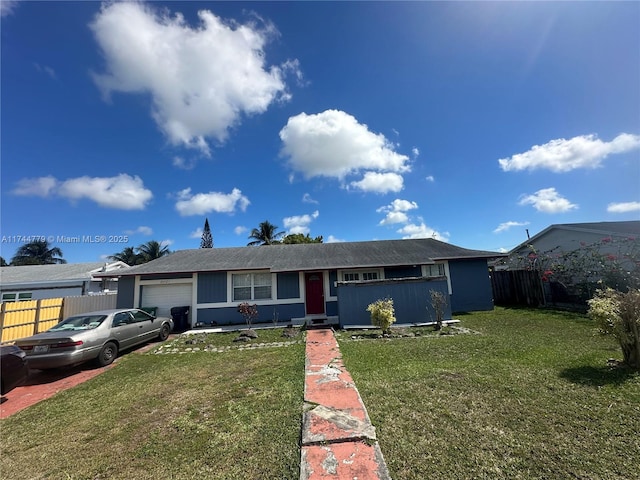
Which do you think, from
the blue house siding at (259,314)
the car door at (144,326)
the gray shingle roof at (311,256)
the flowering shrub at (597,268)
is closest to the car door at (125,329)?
the car door at (144,326)

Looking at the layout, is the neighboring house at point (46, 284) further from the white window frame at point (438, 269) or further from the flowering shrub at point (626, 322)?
the flowering shrub at point (626, 322)

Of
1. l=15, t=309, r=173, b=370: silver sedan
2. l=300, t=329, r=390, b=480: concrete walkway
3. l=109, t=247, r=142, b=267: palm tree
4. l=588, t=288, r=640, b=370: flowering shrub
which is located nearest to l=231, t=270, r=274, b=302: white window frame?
l=15, t=309, r=173, b=370: silver sedan

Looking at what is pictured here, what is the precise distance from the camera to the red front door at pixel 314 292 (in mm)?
13336

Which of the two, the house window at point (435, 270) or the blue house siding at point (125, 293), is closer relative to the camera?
the blue house siding at point (125, 293)

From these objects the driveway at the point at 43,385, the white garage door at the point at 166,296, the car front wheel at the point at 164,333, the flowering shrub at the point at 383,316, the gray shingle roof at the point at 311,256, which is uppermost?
the gray shingle roof at the point at 311,256

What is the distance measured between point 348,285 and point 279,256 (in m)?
5.64

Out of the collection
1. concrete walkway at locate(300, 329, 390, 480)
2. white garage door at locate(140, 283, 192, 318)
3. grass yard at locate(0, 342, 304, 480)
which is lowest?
grass yard at locate(0, 342, 304, 480)

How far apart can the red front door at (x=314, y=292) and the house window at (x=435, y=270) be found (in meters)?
5.31

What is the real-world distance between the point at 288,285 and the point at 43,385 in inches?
335

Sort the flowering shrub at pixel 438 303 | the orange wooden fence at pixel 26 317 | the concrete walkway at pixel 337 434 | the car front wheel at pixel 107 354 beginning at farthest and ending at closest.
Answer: the orange wooden fence at pixel 26 317
the flowering shrub at pixel 438 303
the car front wheel at pixel 107 354
the concrete walkway at pixel 337 434

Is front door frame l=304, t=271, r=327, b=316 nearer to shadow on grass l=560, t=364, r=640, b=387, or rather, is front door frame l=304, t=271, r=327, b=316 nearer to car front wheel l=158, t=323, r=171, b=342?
car front wheel l=158, t=323, r=171, b=342

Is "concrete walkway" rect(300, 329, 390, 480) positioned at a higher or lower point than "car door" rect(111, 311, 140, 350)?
lower

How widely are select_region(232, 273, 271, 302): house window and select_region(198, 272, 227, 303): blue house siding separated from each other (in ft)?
1.62

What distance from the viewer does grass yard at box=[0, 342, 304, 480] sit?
2.96 metres
